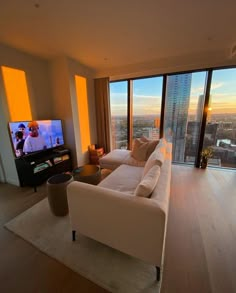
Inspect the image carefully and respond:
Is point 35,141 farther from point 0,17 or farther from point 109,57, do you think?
point 109,57

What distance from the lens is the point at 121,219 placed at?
1171 millimetres

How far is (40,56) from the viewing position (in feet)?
9.64

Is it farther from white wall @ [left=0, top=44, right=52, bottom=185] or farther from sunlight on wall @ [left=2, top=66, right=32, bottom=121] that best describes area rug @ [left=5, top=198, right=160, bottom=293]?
sunlight on wall @ [left=2, top=66, right=32, bottom=121]

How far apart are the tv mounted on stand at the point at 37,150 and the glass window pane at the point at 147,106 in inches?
84.3

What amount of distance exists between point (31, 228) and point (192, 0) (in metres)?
3.32

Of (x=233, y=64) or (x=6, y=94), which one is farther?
(x=233, y=64)

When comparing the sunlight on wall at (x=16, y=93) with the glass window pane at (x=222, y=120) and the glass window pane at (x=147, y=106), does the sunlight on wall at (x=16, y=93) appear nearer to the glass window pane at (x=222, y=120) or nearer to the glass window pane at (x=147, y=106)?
the glass window pane at (x=147, y=106)

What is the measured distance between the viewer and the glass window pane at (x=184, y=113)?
10.8 ft

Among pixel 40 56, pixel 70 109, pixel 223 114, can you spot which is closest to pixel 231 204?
pixel 223 114

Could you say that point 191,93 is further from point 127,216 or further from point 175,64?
point 127,216

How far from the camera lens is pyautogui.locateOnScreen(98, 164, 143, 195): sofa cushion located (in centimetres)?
186

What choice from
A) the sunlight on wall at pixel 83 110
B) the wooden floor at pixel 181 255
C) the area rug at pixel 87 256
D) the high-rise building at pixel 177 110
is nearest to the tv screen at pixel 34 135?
the sunlight on wall at pixel 83 110

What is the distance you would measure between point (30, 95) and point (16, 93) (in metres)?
0.29

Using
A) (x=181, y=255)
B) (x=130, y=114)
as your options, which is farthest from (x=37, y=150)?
(x=181, y=255)
